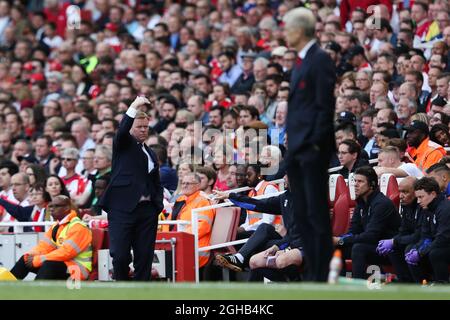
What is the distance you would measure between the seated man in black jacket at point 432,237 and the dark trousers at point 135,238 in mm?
2641

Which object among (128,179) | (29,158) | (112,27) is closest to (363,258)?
(128,179)

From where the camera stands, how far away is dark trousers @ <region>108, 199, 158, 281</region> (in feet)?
39.7

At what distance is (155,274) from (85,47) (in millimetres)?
11099

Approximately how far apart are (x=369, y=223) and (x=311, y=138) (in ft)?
13.1

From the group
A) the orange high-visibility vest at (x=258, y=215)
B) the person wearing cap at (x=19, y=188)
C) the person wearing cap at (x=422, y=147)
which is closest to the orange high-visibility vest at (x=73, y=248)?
the orange high-visibility vest at (x=258, y=215)

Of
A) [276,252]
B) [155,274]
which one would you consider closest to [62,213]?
[155,274]

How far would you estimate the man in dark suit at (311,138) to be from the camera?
8727 millimetres

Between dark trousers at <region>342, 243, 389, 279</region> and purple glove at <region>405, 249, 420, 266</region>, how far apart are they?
55 cm

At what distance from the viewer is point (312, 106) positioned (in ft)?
28.8

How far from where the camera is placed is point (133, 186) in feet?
39.8

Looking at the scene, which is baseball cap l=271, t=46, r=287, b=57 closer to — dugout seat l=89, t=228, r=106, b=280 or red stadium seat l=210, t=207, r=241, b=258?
red stadium seat l=210, t=207, r=241, b=258

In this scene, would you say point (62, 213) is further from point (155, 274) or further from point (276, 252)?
point (276, 252)

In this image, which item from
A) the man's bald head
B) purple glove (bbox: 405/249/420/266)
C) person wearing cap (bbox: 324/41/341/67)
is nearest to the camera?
purple glove (bbox: 405/249/420/266)

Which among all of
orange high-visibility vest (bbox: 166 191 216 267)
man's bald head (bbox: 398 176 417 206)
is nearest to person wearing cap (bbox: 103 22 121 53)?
orange high-visibility vest (bbox: 166 191 216 267)
